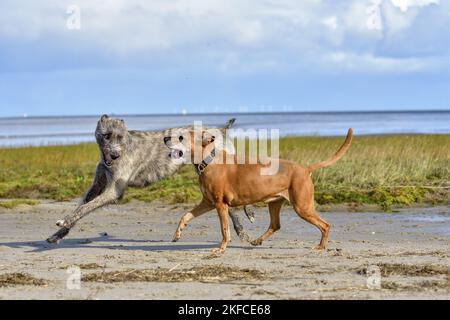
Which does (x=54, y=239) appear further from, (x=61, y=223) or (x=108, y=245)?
(x=108, y=245)

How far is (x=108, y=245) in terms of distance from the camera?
12227 mm

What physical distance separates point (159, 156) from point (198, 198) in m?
4.25

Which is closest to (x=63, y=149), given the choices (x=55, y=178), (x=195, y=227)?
(x=55, y=178)

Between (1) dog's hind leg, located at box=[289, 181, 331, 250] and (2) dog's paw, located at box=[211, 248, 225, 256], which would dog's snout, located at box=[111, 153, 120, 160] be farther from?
(1) dog's hind leg, located at box=[289, 181, 331, 250]

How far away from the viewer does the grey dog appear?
1236 centimetres

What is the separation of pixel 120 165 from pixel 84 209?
0.90 meters

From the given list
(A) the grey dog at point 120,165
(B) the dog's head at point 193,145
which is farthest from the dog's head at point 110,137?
(B) the dog's head at point 193,145

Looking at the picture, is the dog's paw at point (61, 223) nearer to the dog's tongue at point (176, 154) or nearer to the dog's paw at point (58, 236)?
the dog's paw at point (58, 236)

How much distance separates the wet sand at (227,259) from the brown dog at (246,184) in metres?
0.50

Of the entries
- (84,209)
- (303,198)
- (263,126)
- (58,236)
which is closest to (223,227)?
(303,198)

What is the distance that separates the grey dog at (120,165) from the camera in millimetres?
12359

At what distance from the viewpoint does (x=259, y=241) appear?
11.7 m

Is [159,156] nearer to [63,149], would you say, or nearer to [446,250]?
[446,250]

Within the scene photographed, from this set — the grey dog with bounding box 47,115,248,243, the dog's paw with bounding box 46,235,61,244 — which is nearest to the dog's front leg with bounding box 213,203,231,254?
the grey dog with bounding box 47,115,248,243
